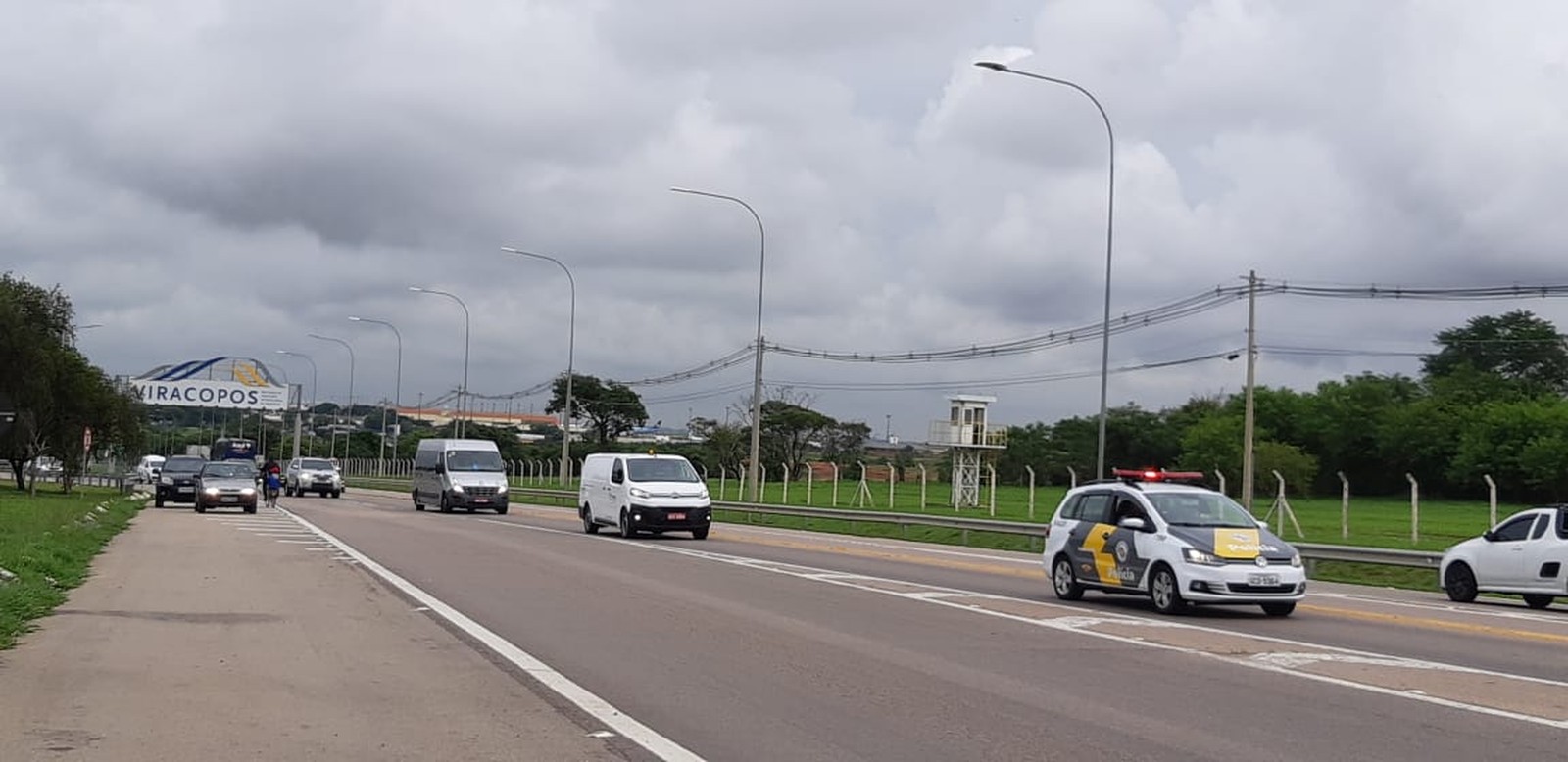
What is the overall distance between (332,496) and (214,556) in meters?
45.5

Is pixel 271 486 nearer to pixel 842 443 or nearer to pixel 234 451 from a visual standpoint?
pixel 234 451

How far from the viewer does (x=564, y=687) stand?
10953 mm

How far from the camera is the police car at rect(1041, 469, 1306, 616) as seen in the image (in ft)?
55.3

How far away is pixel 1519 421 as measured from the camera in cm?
8400

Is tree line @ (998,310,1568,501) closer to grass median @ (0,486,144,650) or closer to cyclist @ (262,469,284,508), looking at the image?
cyclist @ (262,469,284,508)

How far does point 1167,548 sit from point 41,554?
14764mm

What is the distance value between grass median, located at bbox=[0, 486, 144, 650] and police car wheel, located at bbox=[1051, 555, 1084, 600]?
38.0 feet

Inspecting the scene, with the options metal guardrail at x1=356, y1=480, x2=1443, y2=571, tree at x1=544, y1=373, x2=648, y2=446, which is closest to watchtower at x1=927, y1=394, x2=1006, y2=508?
metal guardrail at x1=356, y1=480, x2=1443, y2=571

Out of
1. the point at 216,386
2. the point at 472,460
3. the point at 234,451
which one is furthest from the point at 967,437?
the point at 216,386

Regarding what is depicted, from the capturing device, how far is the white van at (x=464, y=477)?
49.8m

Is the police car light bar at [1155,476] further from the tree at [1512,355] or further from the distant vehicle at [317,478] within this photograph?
the tree at [1512,355]

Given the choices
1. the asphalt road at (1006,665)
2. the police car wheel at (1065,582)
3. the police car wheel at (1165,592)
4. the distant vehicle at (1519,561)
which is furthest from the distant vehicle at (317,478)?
the police car wheel at (1165,592)

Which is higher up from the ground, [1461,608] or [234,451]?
[234,451]

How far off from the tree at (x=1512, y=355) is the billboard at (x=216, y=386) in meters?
78.1
